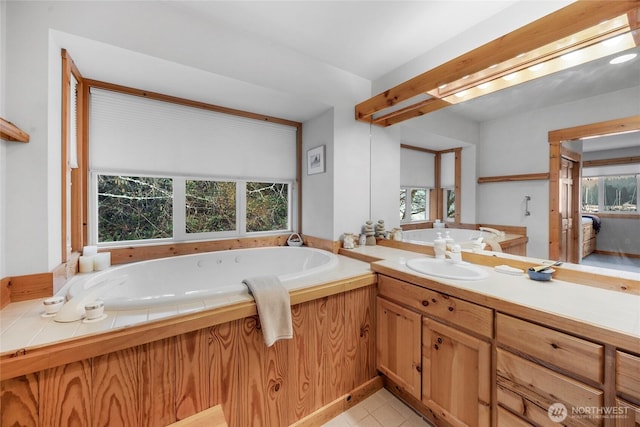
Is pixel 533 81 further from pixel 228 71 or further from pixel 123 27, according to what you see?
pixel 123 27

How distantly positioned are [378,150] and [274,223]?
1.38m

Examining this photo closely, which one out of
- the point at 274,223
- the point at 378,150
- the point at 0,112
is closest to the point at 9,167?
the point at 0,112

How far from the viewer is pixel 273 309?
4.22 ft

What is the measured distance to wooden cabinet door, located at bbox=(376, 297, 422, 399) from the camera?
1510 millimetres

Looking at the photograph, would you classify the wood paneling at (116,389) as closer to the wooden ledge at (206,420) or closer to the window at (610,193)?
the wooden ledge at (206,420)

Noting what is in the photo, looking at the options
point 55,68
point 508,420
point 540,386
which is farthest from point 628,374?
point 55,68

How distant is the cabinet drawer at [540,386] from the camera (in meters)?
0.91

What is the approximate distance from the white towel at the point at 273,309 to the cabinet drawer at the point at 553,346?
3.26 ft

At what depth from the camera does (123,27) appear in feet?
5.03

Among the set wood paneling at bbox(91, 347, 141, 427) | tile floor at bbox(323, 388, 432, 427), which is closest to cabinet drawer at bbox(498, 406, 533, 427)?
tile floor at bbox(323, 388, 432, 427)

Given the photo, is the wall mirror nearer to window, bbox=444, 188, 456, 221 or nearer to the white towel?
window, bbox=444, 188, 456, 221

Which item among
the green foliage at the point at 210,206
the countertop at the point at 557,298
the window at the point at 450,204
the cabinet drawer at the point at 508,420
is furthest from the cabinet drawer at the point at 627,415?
the green foliage at the point at 210,206

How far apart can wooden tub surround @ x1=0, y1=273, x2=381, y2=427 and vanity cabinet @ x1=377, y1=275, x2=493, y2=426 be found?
→ 16 centimetres

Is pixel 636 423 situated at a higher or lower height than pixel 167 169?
lower
